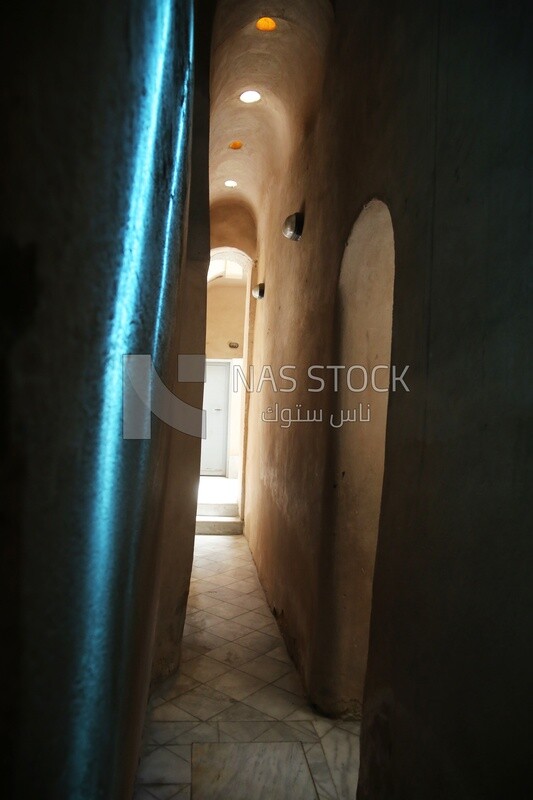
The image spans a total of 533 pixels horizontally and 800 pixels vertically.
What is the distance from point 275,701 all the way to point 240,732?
388 mm

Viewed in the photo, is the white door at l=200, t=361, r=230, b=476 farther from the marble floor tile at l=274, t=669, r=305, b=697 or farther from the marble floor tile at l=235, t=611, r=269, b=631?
the marble floor tile at l=274, t=669, r=305, b=697

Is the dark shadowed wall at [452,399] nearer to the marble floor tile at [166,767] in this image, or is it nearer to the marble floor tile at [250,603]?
the marble floor tile at [166,767]

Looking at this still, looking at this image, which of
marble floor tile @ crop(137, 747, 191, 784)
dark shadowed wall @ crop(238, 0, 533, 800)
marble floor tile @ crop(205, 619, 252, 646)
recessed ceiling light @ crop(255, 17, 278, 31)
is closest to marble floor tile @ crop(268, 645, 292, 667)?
marble floor tile @ crop(205, 619, 252, 646)

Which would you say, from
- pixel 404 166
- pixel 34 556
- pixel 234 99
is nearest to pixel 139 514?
pixel 34 556

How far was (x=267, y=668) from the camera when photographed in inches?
139

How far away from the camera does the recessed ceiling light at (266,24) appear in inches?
137

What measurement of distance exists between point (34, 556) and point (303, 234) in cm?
372

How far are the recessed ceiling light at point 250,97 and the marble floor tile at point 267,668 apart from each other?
167 inches

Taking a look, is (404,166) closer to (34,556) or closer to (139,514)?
(139,514)

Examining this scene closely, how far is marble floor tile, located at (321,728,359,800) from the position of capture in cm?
238

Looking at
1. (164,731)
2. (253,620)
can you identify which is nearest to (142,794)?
(164,731)

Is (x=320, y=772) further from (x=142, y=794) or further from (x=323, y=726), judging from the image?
(x=142, y=794)

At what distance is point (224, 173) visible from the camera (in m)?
6.21

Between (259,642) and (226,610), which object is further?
(226,610)
